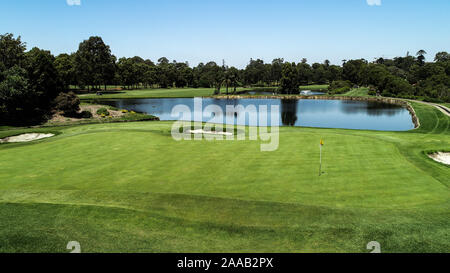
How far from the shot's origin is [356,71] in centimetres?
19375

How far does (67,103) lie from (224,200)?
55.9 meters

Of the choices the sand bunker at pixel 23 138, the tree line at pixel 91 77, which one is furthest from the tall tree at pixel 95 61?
the sand bunker at pixel 23 138

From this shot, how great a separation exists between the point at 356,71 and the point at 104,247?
208957 mm

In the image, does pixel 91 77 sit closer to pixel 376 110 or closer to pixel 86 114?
pixel 86 114

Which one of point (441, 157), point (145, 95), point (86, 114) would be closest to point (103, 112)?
point (86, 114)

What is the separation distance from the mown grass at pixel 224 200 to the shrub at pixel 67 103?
3867 centimetres

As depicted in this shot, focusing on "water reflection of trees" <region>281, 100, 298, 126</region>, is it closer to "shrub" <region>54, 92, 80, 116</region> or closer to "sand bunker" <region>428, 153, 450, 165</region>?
"sand bunker" <region>428, 153, 450, 165</region>

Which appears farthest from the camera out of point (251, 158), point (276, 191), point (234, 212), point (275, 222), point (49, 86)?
point (49, 86)

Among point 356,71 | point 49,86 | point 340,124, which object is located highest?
point 356,71

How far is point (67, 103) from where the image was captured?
59906mm

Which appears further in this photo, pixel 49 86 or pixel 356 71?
pixel 356 71
